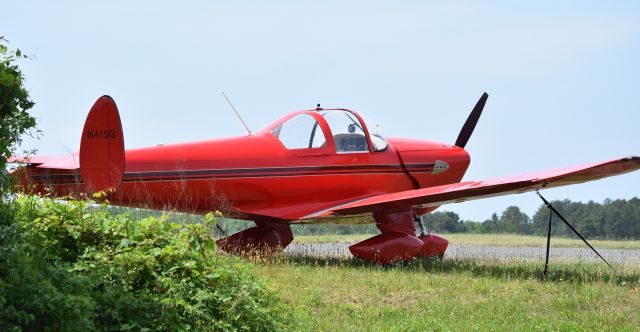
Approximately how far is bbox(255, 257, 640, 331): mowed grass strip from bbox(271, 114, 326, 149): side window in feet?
6.94

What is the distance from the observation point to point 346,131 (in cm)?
1321

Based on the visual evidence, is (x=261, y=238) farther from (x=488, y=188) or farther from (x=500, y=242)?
(x=500, y=242)

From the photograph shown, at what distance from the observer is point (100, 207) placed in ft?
28.2

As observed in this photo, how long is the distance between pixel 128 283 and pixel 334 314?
2.22 metres

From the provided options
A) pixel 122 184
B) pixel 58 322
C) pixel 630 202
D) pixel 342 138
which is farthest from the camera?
pixel 630 202

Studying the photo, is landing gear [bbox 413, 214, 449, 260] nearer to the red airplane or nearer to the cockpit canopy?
the red airplane

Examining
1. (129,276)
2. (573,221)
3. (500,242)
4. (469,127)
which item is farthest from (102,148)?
(573,221)

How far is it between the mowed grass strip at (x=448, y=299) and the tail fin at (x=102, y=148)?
2232 millimetres

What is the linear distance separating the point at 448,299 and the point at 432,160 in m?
5.62

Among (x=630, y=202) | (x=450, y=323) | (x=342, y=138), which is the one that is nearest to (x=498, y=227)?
(x=630, y=202)

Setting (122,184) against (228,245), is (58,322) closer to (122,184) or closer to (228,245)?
(122,184)

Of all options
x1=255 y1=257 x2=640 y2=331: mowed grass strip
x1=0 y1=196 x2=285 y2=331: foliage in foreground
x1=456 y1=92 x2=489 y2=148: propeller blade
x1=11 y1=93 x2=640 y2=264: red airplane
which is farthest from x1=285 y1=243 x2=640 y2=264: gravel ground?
x1=0 y1=196 x2=285 y2=331: foliage in foreground

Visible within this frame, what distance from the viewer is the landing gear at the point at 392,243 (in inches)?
474

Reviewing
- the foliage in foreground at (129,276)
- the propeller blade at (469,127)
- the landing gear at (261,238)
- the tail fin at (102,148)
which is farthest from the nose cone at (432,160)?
the foliage in foreground at (129,276)
